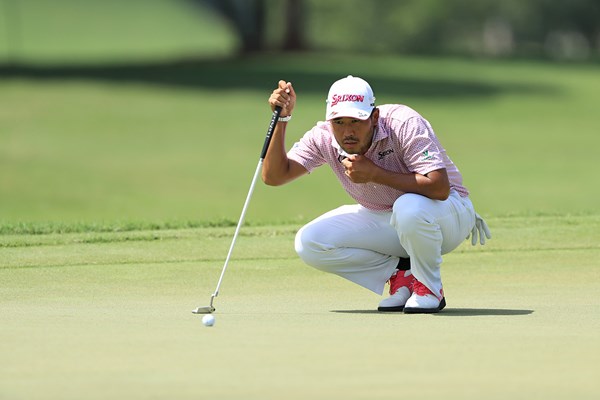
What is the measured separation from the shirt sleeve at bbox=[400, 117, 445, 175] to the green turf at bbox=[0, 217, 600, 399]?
0.65 m

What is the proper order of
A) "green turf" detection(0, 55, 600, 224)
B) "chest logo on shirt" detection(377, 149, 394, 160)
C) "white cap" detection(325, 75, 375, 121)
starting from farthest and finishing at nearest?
"green turf" detection(0, 55, 600, 224) → "chest logo on shirt" detection(377, 149, 394, 160) → "white cap" detection(325, 75, 375, 121)

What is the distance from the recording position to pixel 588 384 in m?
4.20

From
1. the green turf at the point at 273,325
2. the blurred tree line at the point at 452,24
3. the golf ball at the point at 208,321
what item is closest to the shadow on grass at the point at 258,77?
the green turf at the point at 273,325

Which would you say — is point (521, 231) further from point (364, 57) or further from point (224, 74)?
point (364, 57)

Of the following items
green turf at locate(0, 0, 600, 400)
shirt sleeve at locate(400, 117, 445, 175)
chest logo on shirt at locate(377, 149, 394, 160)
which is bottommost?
green turf at locate(0, 0, 600, 400)

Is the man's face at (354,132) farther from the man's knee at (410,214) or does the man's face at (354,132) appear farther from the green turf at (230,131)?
the green turf at (230,131)

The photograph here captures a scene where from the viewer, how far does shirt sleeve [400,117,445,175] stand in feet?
20.2

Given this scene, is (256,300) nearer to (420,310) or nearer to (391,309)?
(391,309)

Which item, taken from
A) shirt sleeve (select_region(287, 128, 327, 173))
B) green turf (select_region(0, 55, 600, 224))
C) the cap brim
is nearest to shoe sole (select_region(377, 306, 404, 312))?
shirt sleeve (select_region(287, 128, 327, 173))

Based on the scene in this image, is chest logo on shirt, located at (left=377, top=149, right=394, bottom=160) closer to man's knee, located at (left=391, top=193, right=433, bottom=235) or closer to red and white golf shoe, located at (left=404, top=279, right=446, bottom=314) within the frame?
man's knee, located at (left=391, top=193, right=433, bottom=235)

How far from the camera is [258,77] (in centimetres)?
3138

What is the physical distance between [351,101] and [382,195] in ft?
2.13

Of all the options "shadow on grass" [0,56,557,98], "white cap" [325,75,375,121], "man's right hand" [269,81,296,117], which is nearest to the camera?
"white cap" [325,75,375,121]

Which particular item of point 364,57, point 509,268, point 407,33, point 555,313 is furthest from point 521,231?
point 407,33
